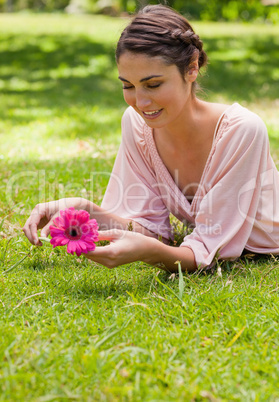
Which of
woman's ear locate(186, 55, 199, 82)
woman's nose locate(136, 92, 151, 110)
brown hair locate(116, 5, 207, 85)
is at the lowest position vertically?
woman's nose locate(136, 92, 151, 110)

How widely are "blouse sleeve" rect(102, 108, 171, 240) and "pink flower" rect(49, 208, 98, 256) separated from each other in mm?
811

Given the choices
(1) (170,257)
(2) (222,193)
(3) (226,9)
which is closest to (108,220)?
(1) (170,257)

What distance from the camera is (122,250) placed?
2.28 metres

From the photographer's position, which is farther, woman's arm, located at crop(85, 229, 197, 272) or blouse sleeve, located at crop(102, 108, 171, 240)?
blouse sleeve, located at crop(102, 108, 171, 240)

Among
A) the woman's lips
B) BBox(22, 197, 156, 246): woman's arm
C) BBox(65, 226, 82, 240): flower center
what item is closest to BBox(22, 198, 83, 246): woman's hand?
BBox(22, 197, 156, 246): woman's arm

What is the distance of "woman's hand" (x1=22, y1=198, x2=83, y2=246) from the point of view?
2.48 m

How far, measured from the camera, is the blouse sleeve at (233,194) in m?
2.60

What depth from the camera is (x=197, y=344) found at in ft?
6.42

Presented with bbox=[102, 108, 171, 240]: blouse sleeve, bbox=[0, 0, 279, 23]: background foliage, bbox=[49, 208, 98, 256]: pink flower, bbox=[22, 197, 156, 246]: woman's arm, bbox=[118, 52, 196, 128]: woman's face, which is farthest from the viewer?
bbox=[0, 0, 279, 23]: background foliage

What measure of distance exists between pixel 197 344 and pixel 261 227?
0.99 metres

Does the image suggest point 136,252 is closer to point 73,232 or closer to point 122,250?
point 122,250

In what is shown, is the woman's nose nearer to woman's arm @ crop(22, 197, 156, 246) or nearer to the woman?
the woman

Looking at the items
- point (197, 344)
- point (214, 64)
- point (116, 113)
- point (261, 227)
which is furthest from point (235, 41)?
point (197, 344)

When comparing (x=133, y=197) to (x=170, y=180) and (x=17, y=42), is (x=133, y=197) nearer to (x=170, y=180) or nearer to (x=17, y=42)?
(x=170, y=180)
